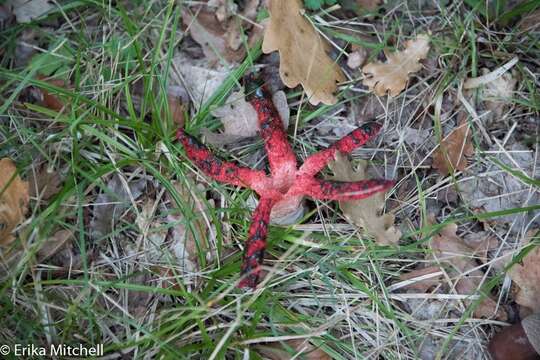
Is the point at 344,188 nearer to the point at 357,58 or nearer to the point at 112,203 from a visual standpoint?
the point at 357,58

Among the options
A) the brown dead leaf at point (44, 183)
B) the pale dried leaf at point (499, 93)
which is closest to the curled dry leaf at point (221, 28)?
the brown dead leaf at point (44, 183)

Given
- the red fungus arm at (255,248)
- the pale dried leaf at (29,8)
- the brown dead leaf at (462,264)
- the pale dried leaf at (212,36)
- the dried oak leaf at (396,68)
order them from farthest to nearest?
the pale dried leaf at (29,8) → the pale dried leaf at (212,36) → the dried oak leaf at (396,68) → the brown dead leaf at (462,264) → the red fungus arm at (255,248)

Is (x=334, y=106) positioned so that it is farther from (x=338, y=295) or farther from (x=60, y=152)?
(x=60, y=152)

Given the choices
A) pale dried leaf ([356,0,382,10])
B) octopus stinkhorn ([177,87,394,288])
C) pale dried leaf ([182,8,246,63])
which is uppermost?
pale dried leaf ([356,0,382,10])

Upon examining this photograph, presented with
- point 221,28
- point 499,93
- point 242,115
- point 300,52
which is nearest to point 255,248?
point 242,115

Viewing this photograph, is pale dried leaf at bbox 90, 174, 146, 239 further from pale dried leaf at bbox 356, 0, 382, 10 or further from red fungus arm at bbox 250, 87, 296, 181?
pale dried leaf at bbox 356, 0, 382, 10

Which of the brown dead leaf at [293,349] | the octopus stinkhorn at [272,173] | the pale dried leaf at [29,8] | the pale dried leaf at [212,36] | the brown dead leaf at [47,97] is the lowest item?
the brown dead leaf at [293,349]

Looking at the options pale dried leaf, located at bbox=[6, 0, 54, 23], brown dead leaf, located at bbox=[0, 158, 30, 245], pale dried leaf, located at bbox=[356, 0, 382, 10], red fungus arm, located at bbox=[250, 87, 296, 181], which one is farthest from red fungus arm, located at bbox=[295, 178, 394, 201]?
pale dried leaf, located at bbox=[6, 0, 54, 23]

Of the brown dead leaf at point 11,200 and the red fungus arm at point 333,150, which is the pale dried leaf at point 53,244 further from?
the red fungus arm at point 333,150
